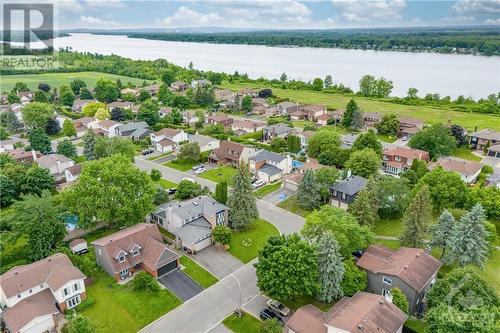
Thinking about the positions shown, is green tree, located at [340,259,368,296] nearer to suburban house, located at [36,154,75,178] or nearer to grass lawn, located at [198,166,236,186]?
grass lawn, located at [198,166,236,186]

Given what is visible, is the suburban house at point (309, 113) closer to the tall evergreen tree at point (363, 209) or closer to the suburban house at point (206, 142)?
the suburban house at point (206, 142)

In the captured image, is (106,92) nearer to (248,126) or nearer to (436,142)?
(248,126)

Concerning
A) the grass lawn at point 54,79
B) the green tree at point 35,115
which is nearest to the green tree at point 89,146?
the green tree at point 35,115

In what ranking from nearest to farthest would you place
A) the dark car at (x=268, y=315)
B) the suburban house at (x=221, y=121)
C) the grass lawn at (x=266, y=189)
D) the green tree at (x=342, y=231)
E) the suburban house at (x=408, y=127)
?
1. the dark car at (x=268, y=315)
2. the green tree at (x=342, y=231)
3. the grass lawn at (x=266, y=189)
4. the suburban house at (x=408, y=127)
5. the suburban house at (x=221, y=121)

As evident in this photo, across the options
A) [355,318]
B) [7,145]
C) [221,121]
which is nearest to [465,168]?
[355,318]

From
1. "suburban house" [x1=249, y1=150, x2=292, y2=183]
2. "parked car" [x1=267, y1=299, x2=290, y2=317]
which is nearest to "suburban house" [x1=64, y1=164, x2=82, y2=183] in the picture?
"suburban house" [x1=249, y1=150, x2=292, y2=183]
